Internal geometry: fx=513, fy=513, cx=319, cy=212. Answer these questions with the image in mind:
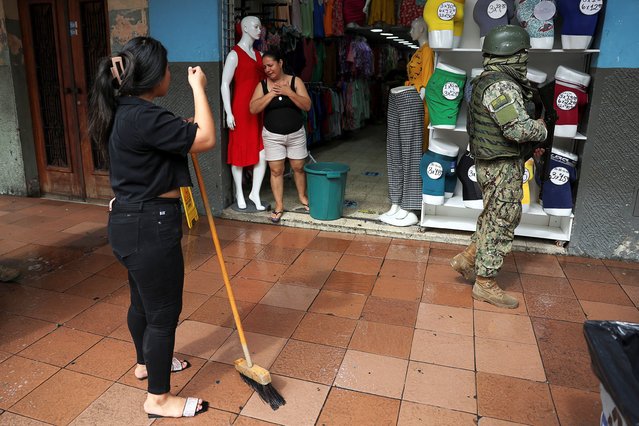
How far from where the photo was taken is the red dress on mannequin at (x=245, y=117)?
17.2 feet

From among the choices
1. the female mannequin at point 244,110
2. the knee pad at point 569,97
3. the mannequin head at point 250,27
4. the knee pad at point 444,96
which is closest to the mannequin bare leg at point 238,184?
the female mannequin at point 244,110

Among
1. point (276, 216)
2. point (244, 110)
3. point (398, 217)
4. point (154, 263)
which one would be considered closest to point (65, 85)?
point (244, 110)

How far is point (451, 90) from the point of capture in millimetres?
4480

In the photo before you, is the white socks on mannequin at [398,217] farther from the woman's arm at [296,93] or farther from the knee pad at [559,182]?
the woman's arm at [296,93]

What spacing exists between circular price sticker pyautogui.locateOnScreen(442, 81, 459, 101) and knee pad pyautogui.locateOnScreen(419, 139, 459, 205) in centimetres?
47

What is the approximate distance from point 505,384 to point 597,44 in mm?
3011

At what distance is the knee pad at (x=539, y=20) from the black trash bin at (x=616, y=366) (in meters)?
3.12

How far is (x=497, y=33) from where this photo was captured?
327 centimetres

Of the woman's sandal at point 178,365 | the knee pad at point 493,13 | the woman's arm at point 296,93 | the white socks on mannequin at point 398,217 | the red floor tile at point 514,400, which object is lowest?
Answer: the woman's sandal at point 178,365

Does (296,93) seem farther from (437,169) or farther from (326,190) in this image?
(437,169)

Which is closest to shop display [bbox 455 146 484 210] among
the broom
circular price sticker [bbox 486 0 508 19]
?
circular price sticker [bbox 486 0 508 19]

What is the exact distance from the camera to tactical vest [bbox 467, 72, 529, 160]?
130 inches

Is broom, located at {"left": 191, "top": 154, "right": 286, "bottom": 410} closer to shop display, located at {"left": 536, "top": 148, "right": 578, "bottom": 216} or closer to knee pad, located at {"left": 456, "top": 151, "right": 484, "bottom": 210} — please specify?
knee pad, located at {"left": 456, "top": 151, "right": 484, "bottom": 210}

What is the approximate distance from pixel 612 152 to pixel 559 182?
47cm
